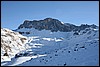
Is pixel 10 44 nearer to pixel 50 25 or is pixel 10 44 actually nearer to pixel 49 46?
pixel 49 46

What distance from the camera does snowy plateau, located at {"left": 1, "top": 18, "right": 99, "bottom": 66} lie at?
109ft

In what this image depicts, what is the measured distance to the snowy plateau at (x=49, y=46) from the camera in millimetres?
33094

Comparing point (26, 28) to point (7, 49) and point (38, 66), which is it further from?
point (38, 66)

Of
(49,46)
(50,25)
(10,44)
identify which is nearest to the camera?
(10,44)

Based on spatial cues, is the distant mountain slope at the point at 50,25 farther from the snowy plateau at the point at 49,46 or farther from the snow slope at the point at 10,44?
the snow slope at the point at 10,44

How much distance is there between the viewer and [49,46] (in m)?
73.8

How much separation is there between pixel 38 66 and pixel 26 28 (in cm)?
10314

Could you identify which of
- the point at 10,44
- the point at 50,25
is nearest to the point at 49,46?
the point at 10,44

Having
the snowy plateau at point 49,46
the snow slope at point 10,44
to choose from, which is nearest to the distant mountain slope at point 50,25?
the snowy plateau at point 49,46

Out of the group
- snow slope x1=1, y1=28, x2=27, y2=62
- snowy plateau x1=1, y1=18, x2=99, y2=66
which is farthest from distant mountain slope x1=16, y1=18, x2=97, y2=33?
snow slope x1=1, y1=28, x2=27, y2=62

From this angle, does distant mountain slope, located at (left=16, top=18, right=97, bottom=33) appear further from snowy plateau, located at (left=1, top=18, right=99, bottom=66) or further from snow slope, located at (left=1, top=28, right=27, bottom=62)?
snow slope, located at (left=1, top=28, right=27, bottom=62)

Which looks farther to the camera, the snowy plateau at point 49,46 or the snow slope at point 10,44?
the snow slope at point 10,44

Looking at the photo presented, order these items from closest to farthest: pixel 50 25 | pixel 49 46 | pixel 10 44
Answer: pixel 10 44 < pixel 49 46 < pixel 50 25

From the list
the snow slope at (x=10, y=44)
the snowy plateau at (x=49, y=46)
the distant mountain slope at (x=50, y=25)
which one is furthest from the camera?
the distant mountain slope at (x=50, y=25)
